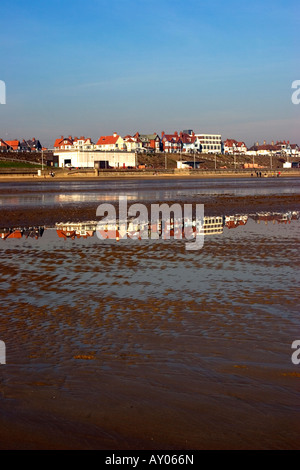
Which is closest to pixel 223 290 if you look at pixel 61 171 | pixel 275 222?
pixel 275 222

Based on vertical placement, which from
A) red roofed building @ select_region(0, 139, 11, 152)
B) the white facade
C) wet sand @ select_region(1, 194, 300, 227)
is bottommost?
wet sand @ select_region(1, 194, 300, 227)

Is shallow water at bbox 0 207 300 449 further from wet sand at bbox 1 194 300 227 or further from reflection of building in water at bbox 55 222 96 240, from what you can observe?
wet sand at bbox 1 194 300 227

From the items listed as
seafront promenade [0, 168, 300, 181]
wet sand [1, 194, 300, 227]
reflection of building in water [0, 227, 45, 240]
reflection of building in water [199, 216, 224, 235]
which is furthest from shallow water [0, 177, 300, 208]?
seafront promenade [0, 168, 300, 181]

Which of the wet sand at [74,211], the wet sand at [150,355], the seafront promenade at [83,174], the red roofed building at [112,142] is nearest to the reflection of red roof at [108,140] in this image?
the red roofed building at [112,142]

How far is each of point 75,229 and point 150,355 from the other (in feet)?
52.8

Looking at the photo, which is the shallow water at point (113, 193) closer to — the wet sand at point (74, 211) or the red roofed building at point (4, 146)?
the wet sand at point (74, 211)

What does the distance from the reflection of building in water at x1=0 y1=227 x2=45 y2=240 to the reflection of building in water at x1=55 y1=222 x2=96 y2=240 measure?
2.61 ft

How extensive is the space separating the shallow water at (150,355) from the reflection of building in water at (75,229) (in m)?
6.54

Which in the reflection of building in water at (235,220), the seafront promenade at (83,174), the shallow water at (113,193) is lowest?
the reflection of building in water at (235,220)

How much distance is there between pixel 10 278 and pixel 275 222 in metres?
15.5

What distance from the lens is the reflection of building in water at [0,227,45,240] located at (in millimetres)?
20531

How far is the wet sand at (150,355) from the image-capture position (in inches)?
198

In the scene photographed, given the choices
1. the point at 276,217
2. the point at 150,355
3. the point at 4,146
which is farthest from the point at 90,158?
the point at 150,355
